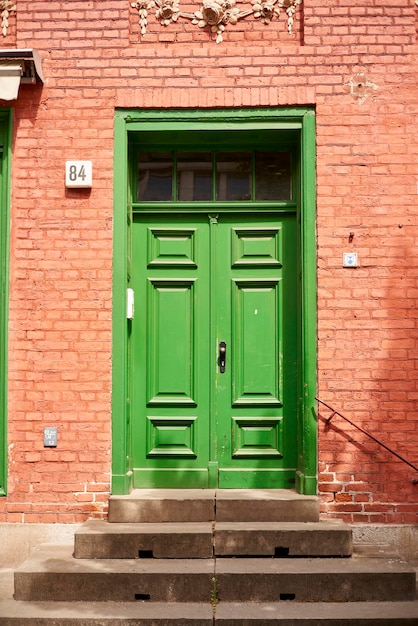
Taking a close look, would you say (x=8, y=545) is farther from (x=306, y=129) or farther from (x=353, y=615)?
(x=306, y=129)

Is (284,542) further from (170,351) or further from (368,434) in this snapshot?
(170,351)

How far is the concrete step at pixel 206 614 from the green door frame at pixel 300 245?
114cm

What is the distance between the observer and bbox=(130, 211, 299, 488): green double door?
616 centimetres

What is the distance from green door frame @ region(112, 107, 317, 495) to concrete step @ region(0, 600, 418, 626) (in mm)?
1140

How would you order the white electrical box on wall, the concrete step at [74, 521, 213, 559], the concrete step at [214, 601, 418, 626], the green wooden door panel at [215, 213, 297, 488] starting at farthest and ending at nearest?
the green wooden door panel at [215, 213, 297, 488] < the white electrical box on wall < the concrete step at [74, 521, 213, 559] < the concrete step at [214, 601, 418, 626]

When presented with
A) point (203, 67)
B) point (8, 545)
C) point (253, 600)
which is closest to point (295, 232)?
point (203, 67)

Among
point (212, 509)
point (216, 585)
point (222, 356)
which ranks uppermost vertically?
point (222, 356)

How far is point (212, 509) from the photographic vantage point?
5684mm

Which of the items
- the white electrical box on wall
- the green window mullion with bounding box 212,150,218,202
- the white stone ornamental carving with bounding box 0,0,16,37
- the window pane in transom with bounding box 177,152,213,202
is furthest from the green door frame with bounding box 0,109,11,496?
the green window mullion with bounding box 212,150,218,202

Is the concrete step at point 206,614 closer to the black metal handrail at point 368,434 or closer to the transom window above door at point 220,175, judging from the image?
the black metal handrail at point 368,434

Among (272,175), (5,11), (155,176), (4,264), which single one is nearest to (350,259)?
(272,175)

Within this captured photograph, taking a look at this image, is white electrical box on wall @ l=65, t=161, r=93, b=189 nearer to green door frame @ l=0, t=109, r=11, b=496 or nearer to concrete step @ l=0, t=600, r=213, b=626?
green door frame @ l=0, t=109, r=11, b=496

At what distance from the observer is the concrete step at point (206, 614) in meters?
4.61

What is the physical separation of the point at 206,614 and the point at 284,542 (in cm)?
89
